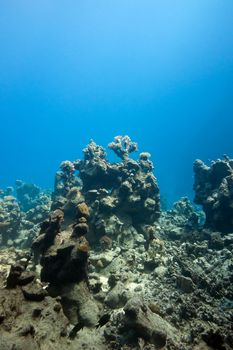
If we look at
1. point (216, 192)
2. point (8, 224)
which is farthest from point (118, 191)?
point (8, 224)

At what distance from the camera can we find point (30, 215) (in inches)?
834

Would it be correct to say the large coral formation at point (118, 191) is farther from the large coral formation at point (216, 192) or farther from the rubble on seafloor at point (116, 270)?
the large coral formation at point (216, 192)

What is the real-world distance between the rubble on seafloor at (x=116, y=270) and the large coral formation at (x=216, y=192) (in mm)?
73

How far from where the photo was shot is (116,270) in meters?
12.1

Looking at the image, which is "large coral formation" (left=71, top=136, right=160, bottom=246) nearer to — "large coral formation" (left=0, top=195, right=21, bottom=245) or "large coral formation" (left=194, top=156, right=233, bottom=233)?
"large coral formation" (left=194, top=156, right=233, bottom=233)

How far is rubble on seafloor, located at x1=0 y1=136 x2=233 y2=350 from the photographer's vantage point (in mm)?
6938

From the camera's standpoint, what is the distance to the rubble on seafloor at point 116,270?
6938 mm

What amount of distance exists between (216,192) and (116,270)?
9.66 metres

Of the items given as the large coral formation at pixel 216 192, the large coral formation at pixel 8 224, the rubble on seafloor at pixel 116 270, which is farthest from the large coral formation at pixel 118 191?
the large coral formation at pixel 8 224

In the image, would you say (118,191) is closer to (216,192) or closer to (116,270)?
(116,270)

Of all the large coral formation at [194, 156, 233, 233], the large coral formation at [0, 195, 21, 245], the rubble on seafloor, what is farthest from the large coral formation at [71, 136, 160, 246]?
the large coral formation at [0, 195, 21, 245]

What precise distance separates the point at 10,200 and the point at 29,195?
31.7 ft

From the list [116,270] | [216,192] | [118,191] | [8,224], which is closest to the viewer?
[116,270]

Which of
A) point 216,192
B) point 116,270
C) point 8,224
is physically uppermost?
point 216,192
